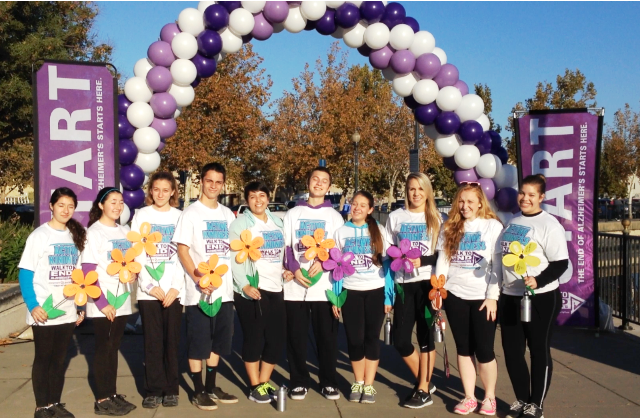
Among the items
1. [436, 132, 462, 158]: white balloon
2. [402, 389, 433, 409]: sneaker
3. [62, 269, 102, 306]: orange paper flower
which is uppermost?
[436, 132, 462, 158]: white balloon

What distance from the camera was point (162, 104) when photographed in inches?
310

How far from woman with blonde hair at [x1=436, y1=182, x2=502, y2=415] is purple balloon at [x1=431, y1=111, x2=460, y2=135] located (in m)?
3.21

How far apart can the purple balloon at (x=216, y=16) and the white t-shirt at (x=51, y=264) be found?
401 centimetres

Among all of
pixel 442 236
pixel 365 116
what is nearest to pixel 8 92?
pixel 442 236

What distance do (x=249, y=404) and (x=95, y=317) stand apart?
1370 mm

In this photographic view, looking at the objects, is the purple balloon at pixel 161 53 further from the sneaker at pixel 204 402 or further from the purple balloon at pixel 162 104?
the sneaker at pixel 204 402

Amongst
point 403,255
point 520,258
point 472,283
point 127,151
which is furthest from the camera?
point 127,151

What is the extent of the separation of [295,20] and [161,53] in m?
1.69

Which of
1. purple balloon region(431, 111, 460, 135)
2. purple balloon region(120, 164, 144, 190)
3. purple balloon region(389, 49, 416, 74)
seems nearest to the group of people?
purple balloon region(120, 164, 144, 190)

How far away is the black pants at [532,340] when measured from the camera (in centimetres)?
458

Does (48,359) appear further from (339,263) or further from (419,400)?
(419,400)

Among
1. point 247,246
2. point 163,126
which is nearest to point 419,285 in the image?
point 247,246

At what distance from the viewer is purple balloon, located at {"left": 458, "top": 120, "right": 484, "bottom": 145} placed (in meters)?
7.92

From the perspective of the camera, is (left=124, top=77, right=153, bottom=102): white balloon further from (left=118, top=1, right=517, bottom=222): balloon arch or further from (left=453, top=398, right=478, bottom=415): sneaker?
(left=453, top=398, right=478, bottom=415): sneaker
